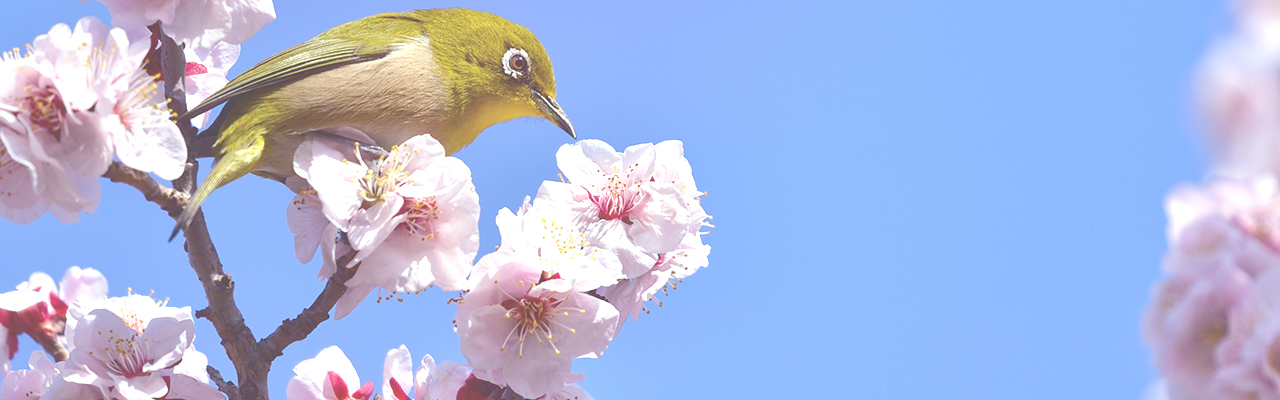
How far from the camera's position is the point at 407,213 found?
182 centimetres

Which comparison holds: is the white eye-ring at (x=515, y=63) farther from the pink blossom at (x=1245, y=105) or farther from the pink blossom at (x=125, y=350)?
the pink blossom at (x=1245, y=105)

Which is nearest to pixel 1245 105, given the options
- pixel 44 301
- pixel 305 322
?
pixel 305 322

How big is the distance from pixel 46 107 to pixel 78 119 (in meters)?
0.07

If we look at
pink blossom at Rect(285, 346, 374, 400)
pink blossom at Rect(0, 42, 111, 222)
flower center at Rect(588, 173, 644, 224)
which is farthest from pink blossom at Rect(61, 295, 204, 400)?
flower center at Rect(588, 173, 644, 224)

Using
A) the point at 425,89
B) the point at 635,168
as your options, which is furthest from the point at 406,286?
the point at 425,89

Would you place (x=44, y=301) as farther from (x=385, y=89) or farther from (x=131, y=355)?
(x=385, y=89)

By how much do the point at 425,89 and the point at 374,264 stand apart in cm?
90

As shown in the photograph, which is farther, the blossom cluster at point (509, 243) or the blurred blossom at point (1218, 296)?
the blossom cluster at point (509, 243)

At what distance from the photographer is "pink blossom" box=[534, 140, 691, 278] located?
1.90 metres

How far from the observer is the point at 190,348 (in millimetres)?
2141

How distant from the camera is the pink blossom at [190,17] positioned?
1.89 metres

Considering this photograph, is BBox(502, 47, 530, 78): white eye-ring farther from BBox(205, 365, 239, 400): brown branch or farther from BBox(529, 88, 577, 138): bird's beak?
BBox(205, 365, 239, 400): brown branch

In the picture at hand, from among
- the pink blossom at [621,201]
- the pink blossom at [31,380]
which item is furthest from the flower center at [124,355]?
the pink blossom at [621,201]

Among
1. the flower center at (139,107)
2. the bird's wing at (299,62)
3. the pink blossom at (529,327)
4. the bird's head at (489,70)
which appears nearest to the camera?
the flower center at (139,107)
